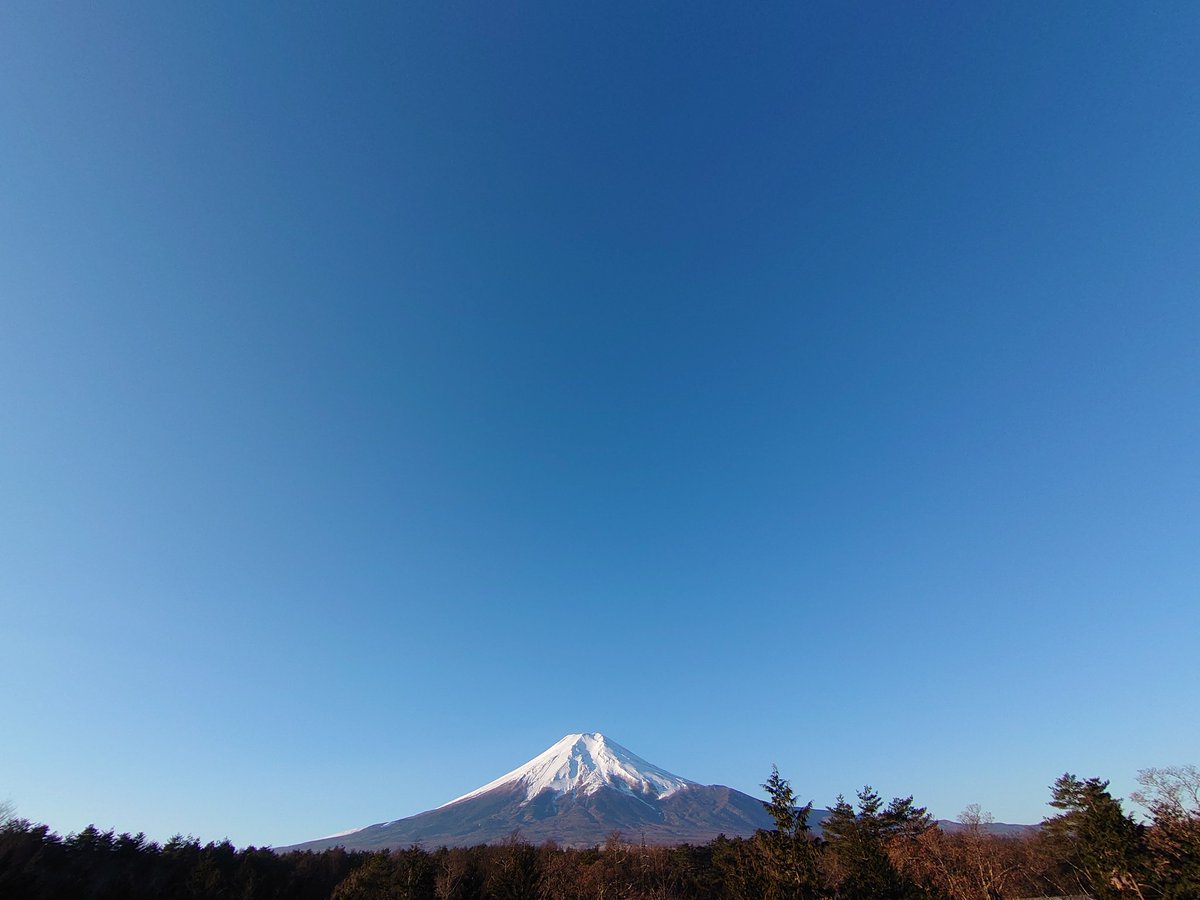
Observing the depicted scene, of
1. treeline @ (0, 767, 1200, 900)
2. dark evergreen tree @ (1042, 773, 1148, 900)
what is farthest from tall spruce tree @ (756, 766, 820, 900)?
dark evergreen tree @ (1042, 773, 1148, 900)

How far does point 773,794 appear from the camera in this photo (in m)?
36.6

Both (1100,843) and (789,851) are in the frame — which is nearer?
(789,851)

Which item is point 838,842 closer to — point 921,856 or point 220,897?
point 921,856

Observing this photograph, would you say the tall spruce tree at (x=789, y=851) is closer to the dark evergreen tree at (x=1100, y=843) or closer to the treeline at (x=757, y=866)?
the treeline at (x=757, y=866)

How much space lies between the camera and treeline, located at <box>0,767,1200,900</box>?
42.3 metres

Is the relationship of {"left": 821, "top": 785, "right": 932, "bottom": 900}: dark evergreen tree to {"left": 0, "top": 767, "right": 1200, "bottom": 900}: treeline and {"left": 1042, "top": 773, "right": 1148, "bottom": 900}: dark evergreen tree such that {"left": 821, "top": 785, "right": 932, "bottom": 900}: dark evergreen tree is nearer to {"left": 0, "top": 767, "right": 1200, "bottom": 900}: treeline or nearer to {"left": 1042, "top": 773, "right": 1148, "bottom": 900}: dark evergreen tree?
{"left": 0, "top": 767, "right": 1200, "bottom": 900}: treeline

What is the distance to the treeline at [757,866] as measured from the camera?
A: 139 feet

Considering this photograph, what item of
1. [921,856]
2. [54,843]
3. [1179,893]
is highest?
[54,843]

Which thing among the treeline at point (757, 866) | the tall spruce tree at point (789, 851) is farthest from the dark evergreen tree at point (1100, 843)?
the tall spruce tree at point (789, 851)

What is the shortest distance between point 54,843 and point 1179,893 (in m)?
105

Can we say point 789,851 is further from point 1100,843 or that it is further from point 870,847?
point 1100,843

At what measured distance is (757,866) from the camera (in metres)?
46.2

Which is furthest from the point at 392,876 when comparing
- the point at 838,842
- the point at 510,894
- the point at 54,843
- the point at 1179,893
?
the point at 1179,893

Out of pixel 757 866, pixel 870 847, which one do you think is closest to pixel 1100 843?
pixel 870 847
